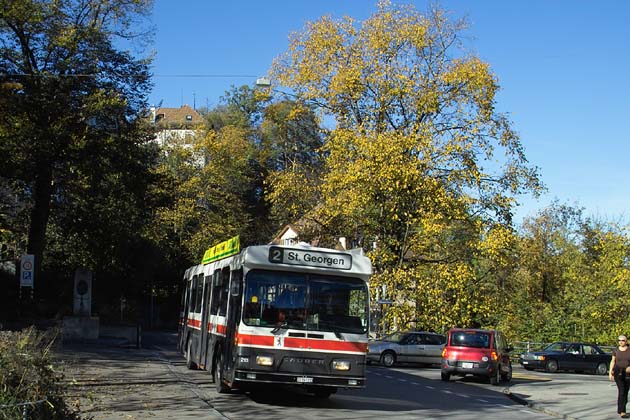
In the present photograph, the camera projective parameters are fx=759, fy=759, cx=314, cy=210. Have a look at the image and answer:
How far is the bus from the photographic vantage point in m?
14.2

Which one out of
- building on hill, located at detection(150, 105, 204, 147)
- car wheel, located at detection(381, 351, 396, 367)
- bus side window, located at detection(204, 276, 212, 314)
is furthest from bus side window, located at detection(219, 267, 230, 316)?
building on hill, located at detection(150, 105, 204, 147)

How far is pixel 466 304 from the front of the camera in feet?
117

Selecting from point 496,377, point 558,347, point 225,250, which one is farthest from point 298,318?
point 558,347

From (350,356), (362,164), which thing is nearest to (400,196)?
(362,164)

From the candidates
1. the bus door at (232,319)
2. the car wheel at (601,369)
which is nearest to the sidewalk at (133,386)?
the bus door at (232,319)

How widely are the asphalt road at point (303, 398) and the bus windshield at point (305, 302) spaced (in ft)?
5.38

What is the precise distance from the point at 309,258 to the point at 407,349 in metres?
19.9

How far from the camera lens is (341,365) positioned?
1440cm

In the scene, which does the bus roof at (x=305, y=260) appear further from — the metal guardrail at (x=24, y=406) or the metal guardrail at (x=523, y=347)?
the metal guardrail at (x=523, y=347)

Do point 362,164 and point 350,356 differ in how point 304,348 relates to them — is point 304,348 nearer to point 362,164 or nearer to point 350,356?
point 350,356

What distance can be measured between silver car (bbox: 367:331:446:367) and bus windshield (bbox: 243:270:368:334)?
18942 mm

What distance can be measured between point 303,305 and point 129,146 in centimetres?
2385

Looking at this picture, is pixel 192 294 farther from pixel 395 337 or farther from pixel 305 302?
pixel 395 337

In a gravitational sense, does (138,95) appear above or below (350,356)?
above
